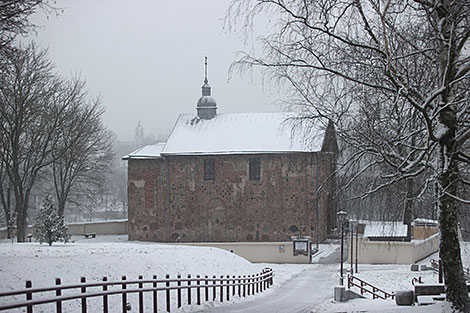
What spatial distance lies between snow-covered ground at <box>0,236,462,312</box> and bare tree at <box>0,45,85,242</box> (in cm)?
1064

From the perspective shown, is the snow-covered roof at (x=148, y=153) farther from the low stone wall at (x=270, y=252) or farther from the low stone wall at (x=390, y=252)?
the low stone wall at (x=390, y=252)

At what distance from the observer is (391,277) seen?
92.2 ft

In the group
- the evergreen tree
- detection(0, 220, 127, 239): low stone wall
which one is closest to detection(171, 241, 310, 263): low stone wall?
the evergreen tree

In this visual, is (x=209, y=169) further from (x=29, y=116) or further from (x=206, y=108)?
(x=29, y=116)

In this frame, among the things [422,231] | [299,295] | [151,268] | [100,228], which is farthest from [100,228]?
[151,268]

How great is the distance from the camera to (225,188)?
45.2 m

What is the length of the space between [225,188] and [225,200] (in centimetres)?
87

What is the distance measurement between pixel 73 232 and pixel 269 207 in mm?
15670

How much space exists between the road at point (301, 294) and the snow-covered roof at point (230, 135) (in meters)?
11.0

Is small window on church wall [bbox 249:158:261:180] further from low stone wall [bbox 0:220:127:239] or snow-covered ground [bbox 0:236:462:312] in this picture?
low stone wall [bbox 0:220:127:239]

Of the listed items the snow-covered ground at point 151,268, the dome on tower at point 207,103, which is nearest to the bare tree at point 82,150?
the dome on tower at point 207,103

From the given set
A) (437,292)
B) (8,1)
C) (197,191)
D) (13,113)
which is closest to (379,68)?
(437,292)

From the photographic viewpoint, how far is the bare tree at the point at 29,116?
1270 inches

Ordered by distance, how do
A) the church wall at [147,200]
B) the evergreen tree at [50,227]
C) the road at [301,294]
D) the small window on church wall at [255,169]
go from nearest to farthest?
the road at [301,294]
the evergreen tree at [50,227]
the small window on church wall at [255,169]
the church wall at [147,200]
